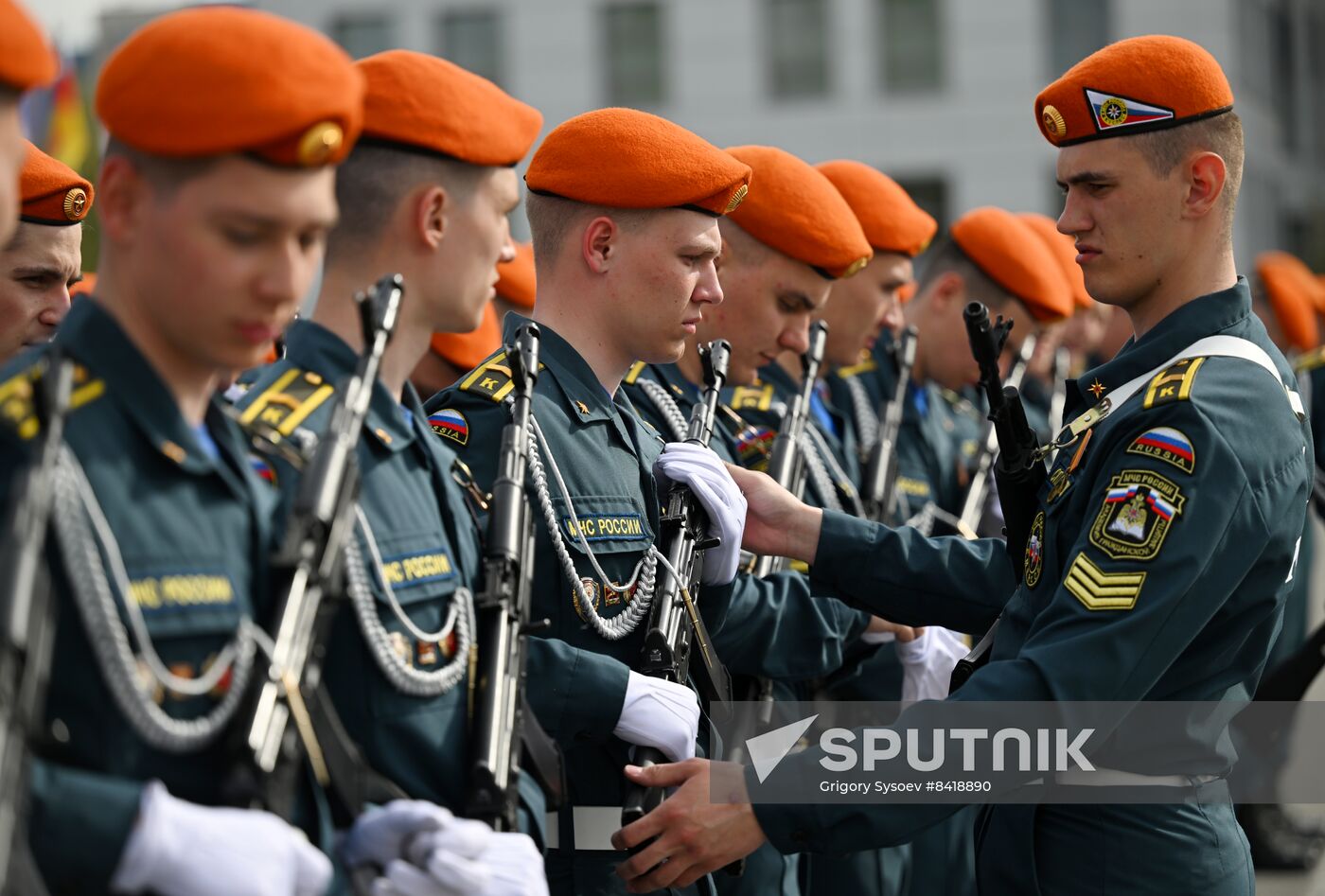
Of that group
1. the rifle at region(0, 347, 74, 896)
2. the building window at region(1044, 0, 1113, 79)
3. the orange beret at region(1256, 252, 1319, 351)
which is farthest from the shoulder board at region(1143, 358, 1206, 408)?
the building window at region(1044, 0, 1113, 79)

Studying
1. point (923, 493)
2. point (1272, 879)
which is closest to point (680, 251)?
point (923, 493)

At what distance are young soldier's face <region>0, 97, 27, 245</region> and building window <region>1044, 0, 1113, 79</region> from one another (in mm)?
28143

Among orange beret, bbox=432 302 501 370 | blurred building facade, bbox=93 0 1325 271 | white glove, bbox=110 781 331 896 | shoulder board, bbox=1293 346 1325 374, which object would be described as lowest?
blurred building facade, bbox=93 0 1325 271

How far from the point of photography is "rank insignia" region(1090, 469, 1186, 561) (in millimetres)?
3289

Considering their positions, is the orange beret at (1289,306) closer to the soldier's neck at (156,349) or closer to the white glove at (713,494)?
the white glove at (713,494)

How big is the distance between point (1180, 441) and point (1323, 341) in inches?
400

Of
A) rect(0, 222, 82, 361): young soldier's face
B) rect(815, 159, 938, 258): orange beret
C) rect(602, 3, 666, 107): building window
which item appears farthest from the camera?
rect(602, 3, 666, 107): building window

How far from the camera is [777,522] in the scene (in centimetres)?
432

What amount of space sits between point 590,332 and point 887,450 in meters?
2.42

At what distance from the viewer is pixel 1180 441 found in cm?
333

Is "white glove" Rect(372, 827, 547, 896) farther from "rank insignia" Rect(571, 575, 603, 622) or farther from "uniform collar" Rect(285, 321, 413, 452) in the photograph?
"rank insignia" Rect(571, 575, 603, 622)

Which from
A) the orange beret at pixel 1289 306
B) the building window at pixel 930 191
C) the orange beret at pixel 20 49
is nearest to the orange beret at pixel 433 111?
the orange beret at pixel 20 49

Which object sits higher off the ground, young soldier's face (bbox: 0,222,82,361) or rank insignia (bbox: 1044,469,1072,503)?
young soldier's face (bbox: 0,222,82,361)

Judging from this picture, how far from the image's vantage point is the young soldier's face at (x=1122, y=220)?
371 cm
